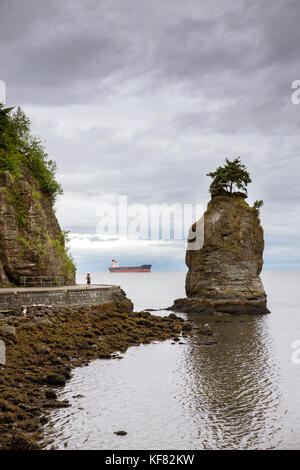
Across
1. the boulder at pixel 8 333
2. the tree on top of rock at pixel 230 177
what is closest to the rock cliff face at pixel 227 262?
the tree on top of rock at pixel 230 177

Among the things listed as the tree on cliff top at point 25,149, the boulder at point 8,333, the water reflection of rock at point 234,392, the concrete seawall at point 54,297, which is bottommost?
the water reflection of rock at point 234,392

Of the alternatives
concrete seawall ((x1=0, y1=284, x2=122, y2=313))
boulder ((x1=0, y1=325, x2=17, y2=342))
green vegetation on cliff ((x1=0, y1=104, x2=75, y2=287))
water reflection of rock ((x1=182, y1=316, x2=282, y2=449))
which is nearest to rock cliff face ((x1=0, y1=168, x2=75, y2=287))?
green vegetation on cliff ((x1=0, y1=104, x2=75, y2=287))

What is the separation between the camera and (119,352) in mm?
25641

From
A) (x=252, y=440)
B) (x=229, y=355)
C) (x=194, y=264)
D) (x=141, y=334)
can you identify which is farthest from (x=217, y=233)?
(x=252, y=440)

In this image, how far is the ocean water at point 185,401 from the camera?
13023mm

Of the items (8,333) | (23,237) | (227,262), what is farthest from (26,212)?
(227,262)

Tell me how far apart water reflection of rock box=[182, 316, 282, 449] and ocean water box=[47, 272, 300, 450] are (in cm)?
4

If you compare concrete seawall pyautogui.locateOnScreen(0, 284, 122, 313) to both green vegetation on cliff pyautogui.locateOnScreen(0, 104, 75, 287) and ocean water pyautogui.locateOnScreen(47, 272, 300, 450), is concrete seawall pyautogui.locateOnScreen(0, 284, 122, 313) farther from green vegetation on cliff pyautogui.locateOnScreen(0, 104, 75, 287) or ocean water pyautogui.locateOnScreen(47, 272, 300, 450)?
ocean water pyautogui.locateOnScreen(47, 272, 300, 450)

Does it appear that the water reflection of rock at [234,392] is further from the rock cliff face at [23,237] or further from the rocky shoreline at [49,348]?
the rock cliff face at [23,237]

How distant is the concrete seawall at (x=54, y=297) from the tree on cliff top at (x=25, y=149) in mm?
14271

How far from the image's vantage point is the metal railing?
36.3m

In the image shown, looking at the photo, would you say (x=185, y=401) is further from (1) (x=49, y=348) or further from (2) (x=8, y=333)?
(2) (x=8, y=333)

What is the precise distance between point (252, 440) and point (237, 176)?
43036 mm

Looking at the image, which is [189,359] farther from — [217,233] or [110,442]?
[217,233]
